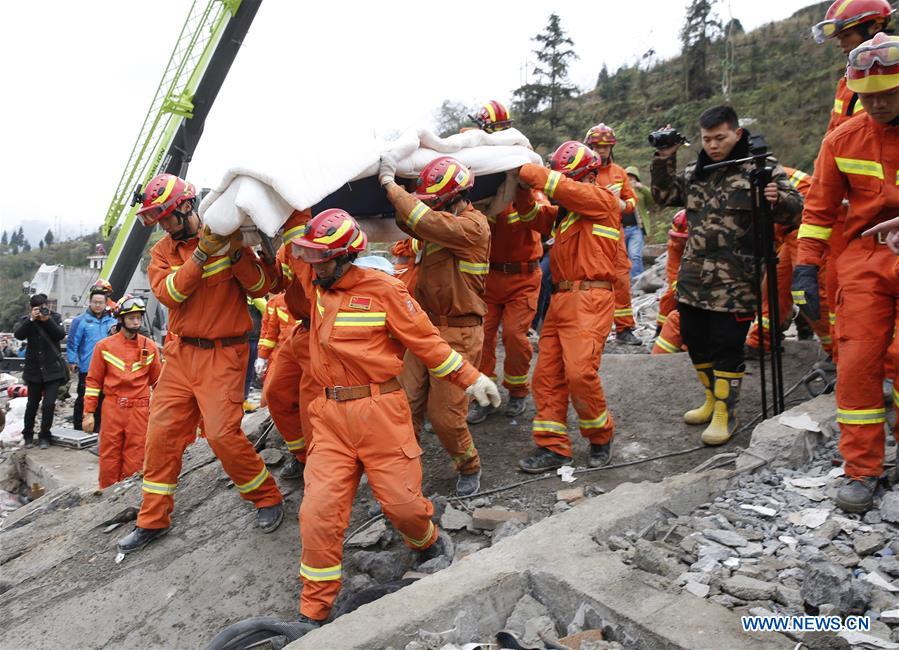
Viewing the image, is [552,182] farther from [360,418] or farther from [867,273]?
[360,418]

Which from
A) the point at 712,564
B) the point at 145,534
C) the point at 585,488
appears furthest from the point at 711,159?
the point at 145,534

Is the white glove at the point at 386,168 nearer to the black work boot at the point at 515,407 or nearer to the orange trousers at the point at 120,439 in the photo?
the black work boot at the point at 515,407

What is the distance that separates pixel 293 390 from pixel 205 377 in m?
0.61

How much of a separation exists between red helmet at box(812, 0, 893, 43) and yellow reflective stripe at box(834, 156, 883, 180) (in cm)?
102

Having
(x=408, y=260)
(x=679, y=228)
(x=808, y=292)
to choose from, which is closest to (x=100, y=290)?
(x=408, y=260)

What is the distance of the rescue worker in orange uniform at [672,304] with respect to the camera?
682 cm

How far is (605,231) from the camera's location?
482 cm

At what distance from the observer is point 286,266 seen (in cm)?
480

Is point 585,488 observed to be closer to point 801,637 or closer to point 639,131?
point 801,637

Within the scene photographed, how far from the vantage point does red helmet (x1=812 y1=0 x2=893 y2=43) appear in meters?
3.90

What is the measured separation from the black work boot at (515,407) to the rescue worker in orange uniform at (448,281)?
116 centimetres

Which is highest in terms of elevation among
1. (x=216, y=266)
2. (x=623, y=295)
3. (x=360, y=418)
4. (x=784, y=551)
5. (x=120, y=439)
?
(x=216, y=266)

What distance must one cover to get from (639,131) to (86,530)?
26565 millimetres

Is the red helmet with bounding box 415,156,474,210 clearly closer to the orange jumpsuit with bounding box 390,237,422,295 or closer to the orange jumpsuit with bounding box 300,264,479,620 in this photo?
the orange jumpsuit with bounding box 390,237,422,295
